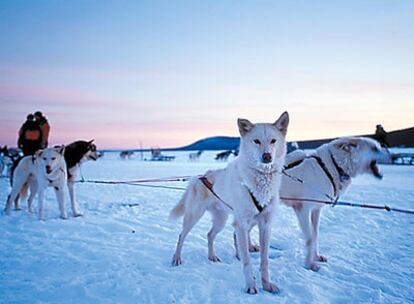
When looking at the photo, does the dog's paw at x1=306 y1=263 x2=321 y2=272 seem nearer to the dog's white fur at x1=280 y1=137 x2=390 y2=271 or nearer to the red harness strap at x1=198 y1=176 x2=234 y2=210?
the dog's white fur at x1=280 y1=137 x2=390 y2=271

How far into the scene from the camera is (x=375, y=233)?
4762 mm

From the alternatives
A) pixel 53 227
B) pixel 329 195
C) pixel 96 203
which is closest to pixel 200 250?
pixel 329 195

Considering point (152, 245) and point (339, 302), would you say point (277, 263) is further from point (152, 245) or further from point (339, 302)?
point (152, 245)

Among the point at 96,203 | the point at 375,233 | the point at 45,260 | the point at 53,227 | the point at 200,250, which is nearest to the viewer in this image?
the point at 45,260

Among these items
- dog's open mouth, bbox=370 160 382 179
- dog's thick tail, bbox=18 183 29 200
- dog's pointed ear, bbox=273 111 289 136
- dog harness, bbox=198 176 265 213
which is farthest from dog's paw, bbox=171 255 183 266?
dog's thick tail, bbox=18 183 29 200

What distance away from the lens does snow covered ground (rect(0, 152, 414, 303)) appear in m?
2.74

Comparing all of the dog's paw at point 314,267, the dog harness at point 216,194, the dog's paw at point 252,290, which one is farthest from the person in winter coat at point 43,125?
the dog's paw at point 314,267

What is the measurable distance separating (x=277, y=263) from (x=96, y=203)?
5249 millimetres

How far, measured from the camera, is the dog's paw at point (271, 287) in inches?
111

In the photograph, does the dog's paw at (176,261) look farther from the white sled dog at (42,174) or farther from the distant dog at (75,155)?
the distant dog at (75,155)

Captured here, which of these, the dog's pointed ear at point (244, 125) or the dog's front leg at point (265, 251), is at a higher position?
the dog's pointed ear at point (244, 125)

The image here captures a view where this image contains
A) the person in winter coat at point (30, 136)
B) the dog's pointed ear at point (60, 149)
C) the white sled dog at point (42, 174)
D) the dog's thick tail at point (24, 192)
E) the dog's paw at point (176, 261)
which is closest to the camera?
the dog's paw at point (176, 261)

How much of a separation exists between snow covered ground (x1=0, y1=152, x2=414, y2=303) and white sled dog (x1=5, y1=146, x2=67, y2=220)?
40 centimetres

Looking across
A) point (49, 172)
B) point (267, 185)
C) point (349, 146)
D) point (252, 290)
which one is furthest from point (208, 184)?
point (49, 172)
